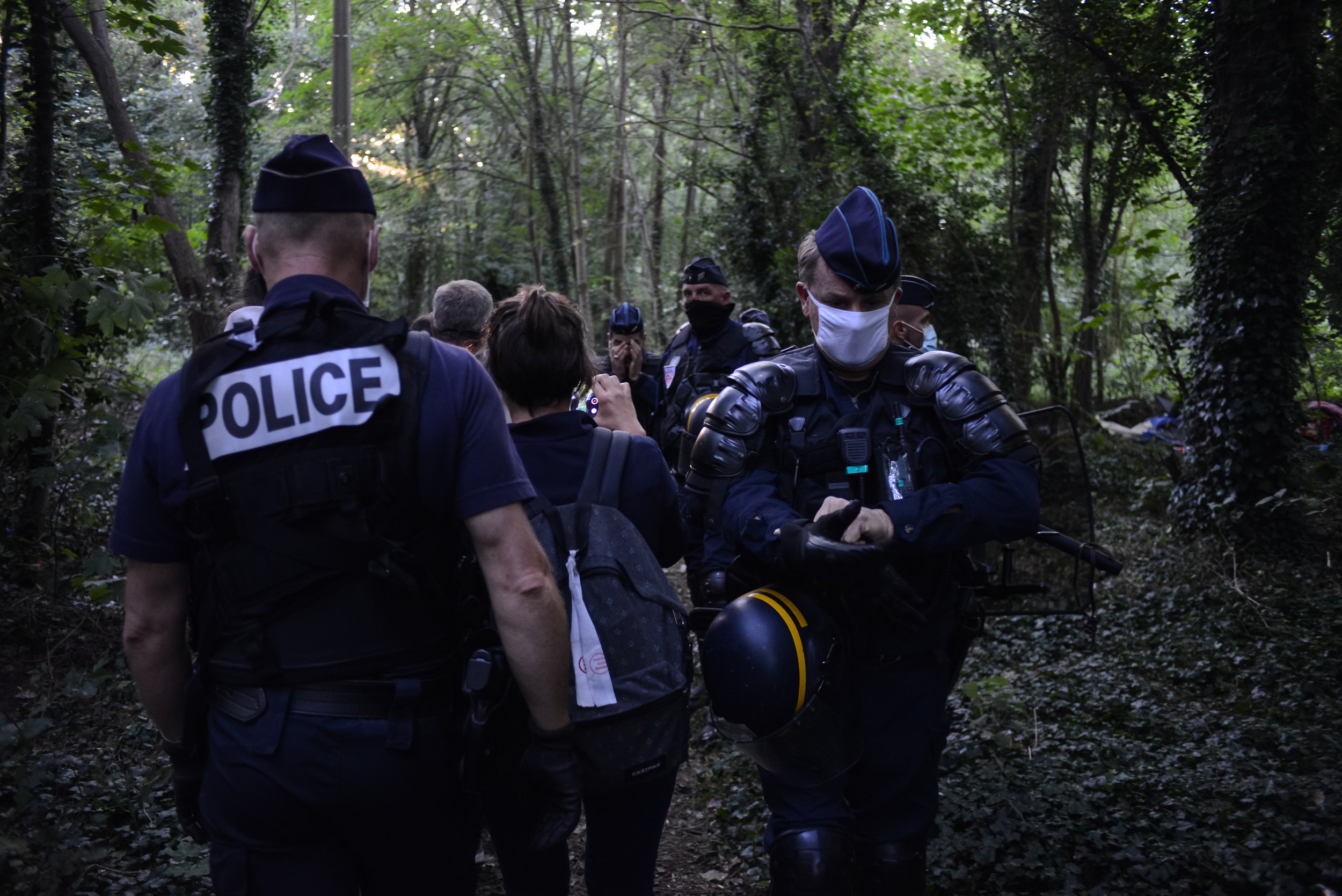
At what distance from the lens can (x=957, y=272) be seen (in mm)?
11977

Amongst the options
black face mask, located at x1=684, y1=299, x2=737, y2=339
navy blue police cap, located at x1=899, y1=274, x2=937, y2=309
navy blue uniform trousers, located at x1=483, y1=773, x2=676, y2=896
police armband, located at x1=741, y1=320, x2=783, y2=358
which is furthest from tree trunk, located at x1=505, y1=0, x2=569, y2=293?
navy blue uniform trousers, located at x1=483, y1=773, x2=676, y2=896

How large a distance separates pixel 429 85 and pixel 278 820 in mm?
20865

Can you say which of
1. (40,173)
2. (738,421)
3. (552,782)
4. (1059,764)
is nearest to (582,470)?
(738,421)

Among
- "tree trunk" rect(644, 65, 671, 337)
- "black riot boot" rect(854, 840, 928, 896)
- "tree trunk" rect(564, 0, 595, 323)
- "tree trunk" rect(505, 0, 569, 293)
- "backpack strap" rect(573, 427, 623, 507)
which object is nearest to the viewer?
"backpack strap" rect(573, 427, 623, 507)

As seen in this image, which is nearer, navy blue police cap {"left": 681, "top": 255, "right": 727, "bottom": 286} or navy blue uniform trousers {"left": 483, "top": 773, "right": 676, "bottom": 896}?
navy blue uniform trousers {"left": 483, "top": 773, "right": 676, "bottom": 896}

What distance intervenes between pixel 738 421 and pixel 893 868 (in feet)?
4.41

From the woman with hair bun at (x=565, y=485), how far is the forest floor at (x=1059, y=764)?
62.6 inches

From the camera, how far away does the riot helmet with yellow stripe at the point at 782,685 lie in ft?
8.95

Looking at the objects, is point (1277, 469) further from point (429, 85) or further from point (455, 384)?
point (429, 85)

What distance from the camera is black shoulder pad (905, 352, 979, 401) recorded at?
3.01 metres

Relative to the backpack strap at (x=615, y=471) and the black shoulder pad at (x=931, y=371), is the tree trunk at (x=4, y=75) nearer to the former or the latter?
the backpack strap at (x=615, y=471)

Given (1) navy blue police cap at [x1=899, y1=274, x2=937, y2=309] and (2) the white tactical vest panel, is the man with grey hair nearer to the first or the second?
(2) the white tactical vest panel

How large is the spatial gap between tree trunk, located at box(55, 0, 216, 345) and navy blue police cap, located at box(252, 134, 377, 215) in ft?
1.73

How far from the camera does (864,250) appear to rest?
10.0 feet
